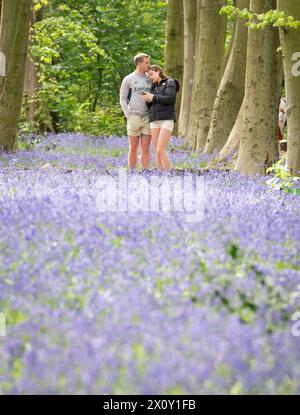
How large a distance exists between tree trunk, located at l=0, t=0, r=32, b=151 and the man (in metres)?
2.93

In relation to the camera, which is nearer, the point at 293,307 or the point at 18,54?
the point at 293,307

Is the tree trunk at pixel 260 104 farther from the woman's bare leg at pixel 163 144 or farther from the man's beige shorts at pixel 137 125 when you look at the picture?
the man's beige shorts at pixel 137 125

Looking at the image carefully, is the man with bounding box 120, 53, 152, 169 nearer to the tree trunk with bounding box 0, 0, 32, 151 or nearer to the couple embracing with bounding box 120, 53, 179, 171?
the couple embracing with bounding box 120, 53, 179, 171

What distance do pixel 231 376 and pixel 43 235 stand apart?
2157 mm

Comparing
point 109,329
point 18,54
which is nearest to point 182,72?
point 18,54

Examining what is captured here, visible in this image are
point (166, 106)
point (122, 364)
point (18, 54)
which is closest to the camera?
point (122, 364)

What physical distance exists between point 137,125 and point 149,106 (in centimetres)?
38

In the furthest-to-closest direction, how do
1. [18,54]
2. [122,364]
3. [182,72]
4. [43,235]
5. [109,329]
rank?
[182,72], [18,54], [43,235], [109,329], [122,364]

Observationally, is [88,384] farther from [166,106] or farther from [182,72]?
[182,72]

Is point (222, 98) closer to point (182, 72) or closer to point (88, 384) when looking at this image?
point (182, 72)

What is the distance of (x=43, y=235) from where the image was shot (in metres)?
4.94

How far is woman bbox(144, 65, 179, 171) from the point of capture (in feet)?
39.5

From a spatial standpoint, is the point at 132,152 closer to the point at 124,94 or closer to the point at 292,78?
the point at 124,94
